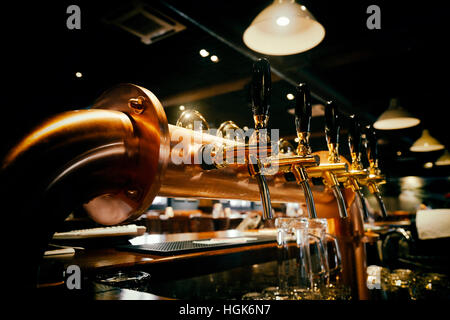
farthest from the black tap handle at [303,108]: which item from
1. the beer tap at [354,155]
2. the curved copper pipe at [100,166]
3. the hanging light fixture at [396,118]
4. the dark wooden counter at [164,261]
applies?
the hanging light fixture at [396,118]

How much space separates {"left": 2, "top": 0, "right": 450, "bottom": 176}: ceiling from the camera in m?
3.36

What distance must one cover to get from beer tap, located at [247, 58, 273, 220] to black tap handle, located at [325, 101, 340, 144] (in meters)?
0.36

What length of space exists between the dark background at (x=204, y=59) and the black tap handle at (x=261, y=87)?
237 cm

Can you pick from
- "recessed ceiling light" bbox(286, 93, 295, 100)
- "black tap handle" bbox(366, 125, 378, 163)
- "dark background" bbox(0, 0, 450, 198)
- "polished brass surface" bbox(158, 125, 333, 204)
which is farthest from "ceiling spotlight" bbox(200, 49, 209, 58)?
"polished brass surface" bbox(158, 125, 333, 204)

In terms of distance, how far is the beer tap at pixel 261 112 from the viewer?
2.32 ft

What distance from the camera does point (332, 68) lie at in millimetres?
4914

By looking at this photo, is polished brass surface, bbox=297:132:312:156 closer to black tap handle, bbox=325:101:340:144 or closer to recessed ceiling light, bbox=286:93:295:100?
black tap handle, bbox=325:101:340:144

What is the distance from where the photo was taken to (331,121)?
1023mm

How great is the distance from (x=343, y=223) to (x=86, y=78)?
392 centimetres

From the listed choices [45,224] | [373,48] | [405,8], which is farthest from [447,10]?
[45,224]

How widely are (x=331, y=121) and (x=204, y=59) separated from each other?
12.0 feet

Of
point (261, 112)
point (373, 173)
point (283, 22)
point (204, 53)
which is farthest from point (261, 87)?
point (204, 53)

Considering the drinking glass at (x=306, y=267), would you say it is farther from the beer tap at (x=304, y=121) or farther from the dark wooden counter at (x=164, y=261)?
the beer tap at (x=304, y=121)

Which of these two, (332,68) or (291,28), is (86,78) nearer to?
(291,28)
